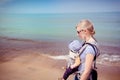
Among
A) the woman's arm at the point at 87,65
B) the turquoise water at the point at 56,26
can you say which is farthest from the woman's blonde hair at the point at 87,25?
the woman's arm at the point at 87,65

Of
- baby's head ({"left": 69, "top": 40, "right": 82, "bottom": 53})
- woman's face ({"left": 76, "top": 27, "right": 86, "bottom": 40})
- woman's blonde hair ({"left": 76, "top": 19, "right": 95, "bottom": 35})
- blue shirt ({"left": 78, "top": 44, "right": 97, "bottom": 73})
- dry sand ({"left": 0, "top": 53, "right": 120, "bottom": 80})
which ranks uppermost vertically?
woman's blonde hair ({"left": 76, "top": 19, "right": 95, "bottom": 35})

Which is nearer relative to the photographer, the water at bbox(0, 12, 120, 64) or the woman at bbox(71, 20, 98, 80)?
the woman at bbox(71, 20, 98, 80)

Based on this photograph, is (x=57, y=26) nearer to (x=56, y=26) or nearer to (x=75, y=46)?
(x=56, y=26)

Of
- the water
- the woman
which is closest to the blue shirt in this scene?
the woman

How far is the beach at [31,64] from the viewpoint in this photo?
8.58 feet

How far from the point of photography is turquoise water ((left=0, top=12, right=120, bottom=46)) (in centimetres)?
261

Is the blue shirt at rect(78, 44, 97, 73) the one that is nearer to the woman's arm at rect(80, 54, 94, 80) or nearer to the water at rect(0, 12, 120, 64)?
the woman's arm at rect(80, 54, 94, 80)

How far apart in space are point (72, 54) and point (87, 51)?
17 centimetres

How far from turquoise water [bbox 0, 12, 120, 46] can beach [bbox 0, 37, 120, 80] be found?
0.27 feet

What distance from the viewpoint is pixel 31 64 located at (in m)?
2.82

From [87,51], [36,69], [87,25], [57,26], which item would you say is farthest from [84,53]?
[36,69]

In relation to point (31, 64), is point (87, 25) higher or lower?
higher

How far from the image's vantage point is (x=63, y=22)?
2.77 m

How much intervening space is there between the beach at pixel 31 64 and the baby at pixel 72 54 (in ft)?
0.18
